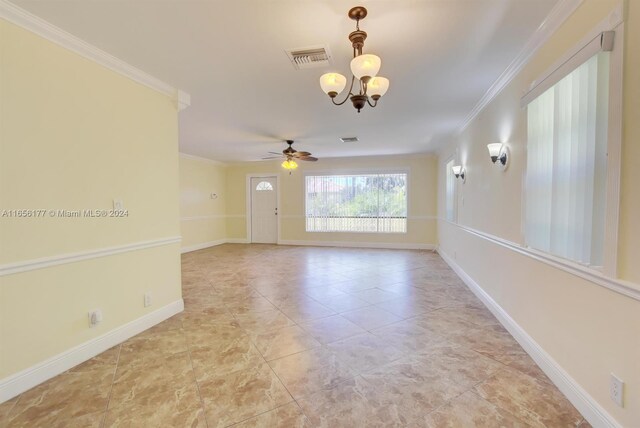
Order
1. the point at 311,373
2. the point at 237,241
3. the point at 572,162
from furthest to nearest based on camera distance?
the point at 237,241
the point at 311,373
the point at 572,162

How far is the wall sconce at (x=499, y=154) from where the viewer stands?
2871 millimetres

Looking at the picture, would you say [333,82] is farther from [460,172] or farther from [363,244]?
[363,244]

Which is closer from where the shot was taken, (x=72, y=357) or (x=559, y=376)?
(x=559, y=376)

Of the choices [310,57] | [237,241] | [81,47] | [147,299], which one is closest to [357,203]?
[237,241]

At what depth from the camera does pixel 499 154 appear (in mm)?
2994

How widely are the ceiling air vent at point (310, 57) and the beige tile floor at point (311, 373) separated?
2531 millimetres

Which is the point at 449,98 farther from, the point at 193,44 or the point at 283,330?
the point at 283,330

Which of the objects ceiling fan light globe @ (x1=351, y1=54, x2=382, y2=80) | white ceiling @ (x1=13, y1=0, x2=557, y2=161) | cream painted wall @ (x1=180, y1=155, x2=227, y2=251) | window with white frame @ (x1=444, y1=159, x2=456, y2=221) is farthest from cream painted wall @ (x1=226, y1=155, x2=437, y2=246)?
ceiling fan light globe @ (x1=351, y1=54, x2=382, y2=80)

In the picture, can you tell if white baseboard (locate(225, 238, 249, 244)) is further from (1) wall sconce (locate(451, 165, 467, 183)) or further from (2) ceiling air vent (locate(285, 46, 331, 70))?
(2) ceiling air vent (locate(285, 46, 331, 70))

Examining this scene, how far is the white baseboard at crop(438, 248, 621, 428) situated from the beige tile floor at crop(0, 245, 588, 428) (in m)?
0.06

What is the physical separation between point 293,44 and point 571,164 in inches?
84.4

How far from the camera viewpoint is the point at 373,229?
26.2ft

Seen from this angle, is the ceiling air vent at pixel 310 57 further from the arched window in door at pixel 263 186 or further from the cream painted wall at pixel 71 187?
the arched window in door at pixel 263 186

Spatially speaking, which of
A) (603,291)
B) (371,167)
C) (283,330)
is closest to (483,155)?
(603,291)
